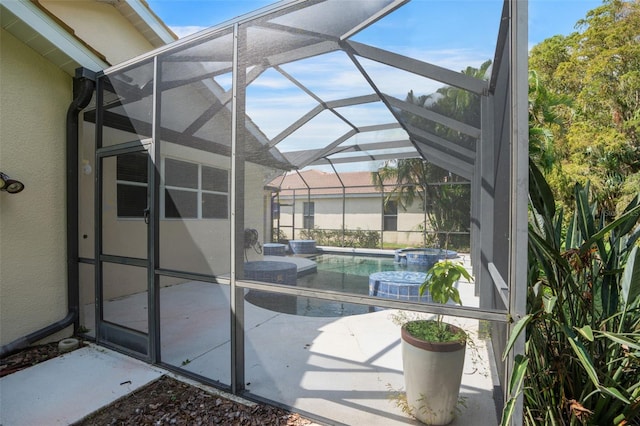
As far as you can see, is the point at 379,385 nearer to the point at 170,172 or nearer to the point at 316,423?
the point at 316,423

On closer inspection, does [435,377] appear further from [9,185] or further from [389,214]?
[389,214]

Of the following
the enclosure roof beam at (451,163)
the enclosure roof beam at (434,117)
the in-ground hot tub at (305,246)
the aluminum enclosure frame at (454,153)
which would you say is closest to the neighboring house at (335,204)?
the in-ground hot tub at (305,246)

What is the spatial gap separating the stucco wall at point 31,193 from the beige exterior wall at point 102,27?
1.42 meters

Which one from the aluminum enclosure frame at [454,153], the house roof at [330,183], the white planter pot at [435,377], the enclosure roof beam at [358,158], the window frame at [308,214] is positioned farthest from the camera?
the window frame at [308,214]

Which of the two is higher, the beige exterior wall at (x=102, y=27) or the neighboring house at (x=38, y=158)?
the beige exterior wall at (x=102, y=27)

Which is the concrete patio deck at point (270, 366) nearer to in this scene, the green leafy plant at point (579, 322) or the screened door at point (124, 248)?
the screened door at point (124, 248)

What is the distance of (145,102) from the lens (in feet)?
10.9

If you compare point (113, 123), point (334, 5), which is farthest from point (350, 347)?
point (113, 123)

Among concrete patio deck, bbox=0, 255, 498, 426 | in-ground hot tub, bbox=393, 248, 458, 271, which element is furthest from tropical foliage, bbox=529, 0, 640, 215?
concrete patio deck, bbox=0, 255, 498, 426

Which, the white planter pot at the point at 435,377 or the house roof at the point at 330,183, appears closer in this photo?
the white planter pot at the point at 435,377

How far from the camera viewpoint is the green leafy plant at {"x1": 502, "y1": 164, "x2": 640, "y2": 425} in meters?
1.68

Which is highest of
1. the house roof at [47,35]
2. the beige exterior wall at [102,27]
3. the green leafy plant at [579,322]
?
the beige exterior wall at [102,27]

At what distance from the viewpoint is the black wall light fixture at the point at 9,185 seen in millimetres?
3126

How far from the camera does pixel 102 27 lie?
17.0ft
